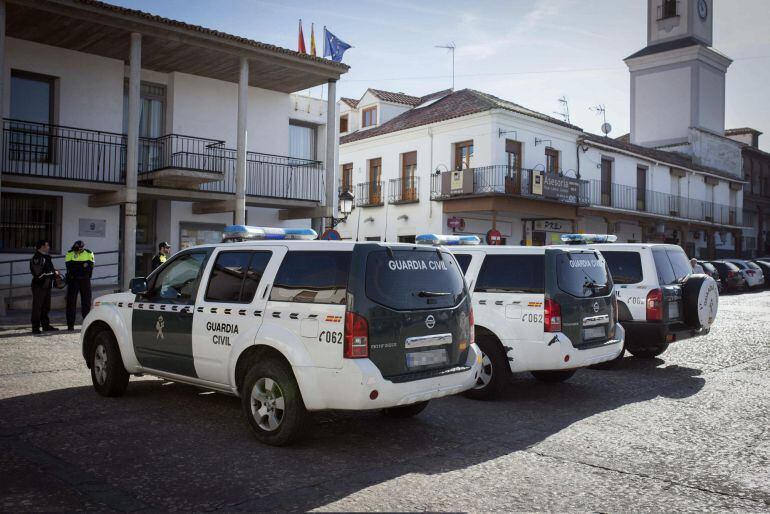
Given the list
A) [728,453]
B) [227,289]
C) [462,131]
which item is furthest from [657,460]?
[462,131]

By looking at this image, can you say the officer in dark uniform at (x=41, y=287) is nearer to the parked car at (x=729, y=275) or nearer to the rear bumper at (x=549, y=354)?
the rear bumper at (x=549, y=354)

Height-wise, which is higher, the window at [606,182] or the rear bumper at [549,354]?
the window at [606,182]

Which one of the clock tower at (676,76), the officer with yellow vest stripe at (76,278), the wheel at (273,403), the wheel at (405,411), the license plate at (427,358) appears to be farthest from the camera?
the clock tower at (676,76)

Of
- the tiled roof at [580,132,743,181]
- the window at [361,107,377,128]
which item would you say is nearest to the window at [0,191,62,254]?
the window at [361,107,377,128]

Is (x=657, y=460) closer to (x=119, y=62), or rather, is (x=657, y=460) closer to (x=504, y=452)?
(x=504, y=452)

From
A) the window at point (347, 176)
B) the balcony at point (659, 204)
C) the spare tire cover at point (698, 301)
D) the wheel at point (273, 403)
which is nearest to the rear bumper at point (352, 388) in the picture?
the wheel at point (273, 403)

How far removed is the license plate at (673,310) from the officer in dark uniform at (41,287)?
11176 mm

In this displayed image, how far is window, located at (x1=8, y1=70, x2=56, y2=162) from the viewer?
16719 millimetres

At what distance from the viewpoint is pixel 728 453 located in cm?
562

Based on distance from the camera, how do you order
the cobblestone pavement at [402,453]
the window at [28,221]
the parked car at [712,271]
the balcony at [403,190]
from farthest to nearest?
the balcony at [403,190] < the parked car at [712,271] < the window at [28,221] < the cobblestone pavement at [402,453]

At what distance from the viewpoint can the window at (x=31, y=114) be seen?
54.9 feet

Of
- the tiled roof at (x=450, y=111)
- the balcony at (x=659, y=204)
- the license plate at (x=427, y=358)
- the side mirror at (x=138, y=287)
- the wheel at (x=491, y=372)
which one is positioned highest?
the tiled roof at (x=450, y=111)

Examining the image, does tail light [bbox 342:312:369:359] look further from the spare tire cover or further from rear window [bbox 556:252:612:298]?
the spare tire cover

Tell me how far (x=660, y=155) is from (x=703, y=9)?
13.6m
